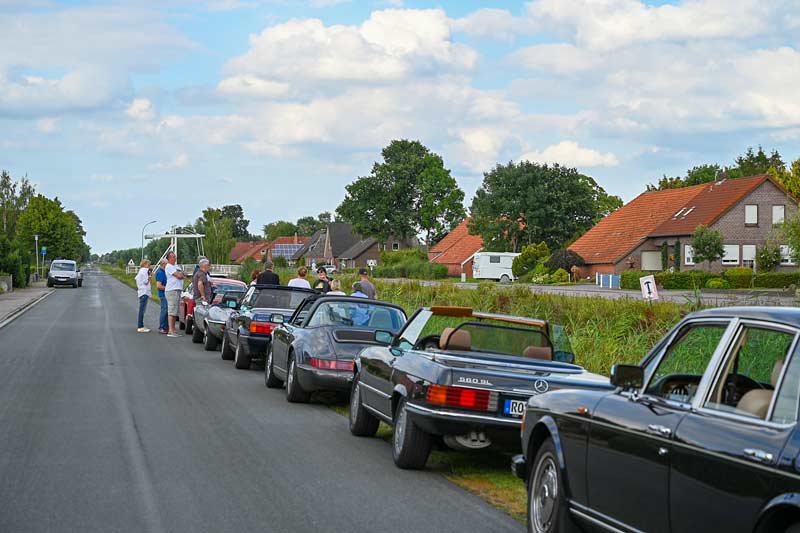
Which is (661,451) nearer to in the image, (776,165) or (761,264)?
(761,264)

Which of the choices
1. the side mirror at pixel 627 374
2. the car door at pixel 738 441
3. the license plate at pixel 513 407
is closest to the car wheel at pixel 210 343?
the license plate at pixel 513 407

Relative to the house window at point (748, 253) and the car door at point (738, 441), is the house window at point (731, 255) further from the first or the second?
the car door at point (738, 441)

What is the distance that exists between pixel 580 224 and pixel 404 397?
80381 millimetres

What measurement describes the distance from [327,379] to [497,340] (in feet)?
12.1

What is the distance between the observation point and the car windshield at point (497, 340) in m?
9.25

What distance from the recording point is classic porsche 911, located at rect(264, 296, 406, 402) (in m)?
12.6

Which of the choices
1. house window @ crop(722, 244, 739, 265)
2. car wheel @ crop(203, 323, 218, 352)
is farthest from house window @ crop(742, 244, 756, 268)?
car wheel @ crop(203, 323, 218, 352)

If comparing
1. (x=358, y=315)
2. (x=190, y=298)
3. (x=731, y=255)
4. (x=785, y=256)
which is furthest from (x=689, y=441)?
(x=731, y=255)

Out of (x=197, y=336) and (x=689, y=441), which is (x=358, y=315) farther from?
(x=197, y=336)

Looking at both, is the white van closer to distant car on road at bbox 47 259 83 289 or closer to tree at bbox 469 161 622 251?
tree at bbox 469 161 622 251

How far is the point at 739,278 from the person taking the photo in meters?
51.2

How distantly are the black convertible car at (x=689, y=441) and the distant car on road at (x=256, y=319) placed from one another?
11.4m

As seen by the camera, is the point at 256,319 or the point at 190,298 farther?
the point at 190,298

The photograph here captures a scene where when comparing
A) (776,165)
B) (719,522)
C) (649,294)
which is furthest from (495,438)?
(776,165)
